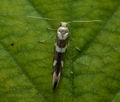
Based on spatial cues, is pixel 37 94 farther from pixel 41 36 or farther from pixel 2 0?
pixel 2 0

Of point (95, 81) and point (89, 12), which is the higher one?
point (89, 12)

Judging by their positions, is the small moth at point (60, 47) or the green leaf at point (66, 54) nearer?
the green leaf at point (66, 54)

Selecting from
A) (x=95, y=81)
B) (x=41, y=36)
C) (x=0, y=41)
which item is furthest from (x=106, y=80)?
(x=0, y=41)

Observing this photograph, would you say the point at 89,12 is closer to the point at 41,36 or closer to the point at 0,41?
the point at 41,36

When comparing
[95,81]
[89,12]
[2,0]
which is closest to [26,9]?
[2,0]

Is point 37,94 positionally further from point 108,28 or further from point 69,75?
point 108,28

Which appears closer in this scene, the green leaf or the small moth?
the green leaf
